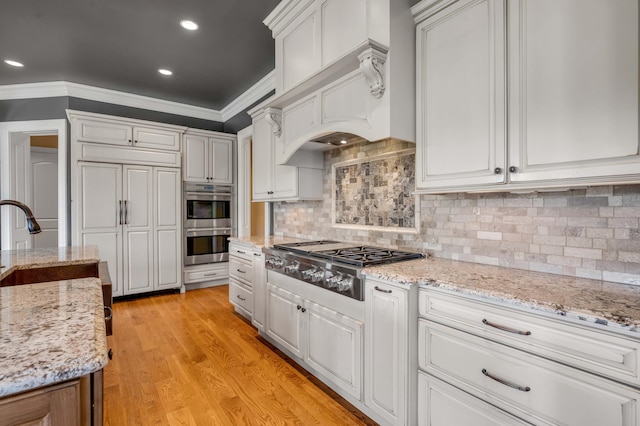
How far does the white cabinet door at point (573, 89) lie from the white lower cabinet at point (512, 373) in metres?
0.69

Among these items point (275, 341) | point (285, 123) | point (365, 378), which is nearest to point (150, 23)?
point (285, 123)

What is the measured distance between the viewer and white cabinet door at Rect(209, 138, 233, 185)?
15.8 ft

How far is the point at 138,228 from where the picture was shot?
428cm

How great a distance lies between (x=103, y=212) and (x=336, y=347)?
364 centimetres

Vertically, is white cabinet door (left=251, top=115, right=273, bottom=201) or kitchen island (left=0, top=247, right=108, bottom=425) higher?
white cabinet door (left=251, top=115, right=273, bottom=201)

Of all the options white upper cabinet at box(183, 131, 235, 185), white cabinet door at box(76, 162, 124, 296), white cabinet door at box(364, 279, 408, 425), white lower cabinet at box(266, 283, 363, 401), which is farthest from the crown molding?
white cabinet door at box(364, 279, 408, 425)

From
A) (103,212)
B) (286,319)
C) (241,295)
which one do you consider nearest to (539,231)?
(286,319)

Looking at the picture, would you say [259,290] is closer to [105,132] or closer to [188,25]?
[188,25]

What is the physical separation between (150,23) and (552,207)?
137 inches

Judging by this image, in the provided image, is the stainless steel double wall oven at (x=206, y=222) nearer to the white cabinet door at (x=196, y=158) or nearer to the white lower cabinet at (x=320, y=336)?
the white cabinet door at (x=196, y=158)

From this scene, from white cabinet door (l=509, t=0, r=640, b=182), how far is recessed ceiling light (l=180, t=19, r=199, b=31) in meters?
2.59

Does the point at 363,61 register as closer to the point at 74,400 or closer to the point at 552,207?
the point at 552,207

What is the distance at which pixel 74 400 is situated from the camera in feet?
2.22

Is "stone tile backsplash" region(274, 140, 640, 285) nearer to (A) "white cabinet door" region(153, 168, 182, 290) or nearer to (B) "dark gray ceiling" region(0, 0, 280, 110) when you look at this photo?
(B) "dark gray ceiling" region(0, 0, 280, 110)
